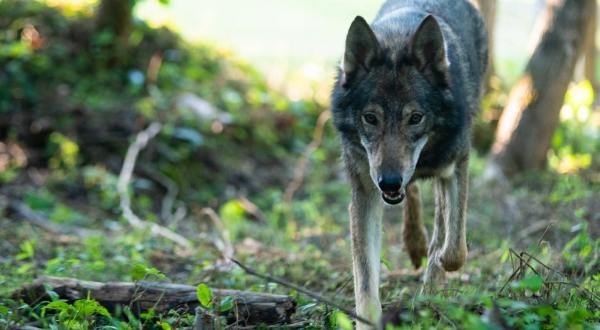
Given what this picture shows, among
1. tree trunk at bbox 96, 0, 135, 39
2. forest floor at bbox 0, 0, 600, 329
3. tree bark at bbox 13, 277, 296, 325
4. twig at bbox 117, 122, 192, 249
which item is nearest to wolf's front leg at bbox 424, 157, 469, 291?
forest floor at bbox 0, 0, 600, 329

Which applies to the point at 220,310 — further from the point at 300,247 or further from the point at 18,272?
the point at 300,247

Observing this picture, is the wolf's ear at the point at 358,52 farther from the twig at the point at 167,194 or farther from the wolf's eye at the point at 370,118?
the twig at the point at 167,194

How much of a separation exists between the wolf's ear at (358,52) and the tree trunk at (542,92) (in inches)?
217

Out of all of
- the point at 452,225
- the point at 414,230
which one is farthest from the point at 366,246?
the point at 414,230

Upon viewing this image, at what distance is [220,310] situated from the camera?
3814 millimetres

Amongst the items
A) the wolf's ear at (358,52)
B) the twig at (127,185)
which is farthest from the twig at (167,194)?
the wolf's ear at (358,52)

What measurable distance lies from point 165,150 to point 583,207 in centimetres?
553

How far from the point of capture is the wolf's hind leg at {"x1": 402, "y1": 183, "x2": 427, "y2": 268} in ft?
19.3

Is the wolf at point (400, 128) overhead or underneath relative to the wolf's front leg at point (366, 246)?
overhead

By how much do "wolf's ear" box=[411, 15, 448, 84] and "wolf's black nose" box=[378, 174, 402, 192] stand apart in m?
0.77

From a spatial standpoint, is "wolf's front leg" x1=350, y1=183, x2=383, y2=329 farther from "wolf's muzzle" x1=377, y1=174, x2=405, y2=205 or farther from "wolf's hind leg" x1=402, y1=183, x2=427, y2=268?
"wolf's hind leg" x1=402, y1=183, x2=427, y2=268

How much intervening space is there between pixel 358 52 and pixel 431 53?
451 millimetres

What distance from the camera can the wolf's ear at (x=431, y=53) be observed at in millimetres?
4422

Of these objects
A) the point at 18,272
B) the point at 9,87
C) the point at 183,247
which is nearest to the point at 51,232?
the point at 183,247
